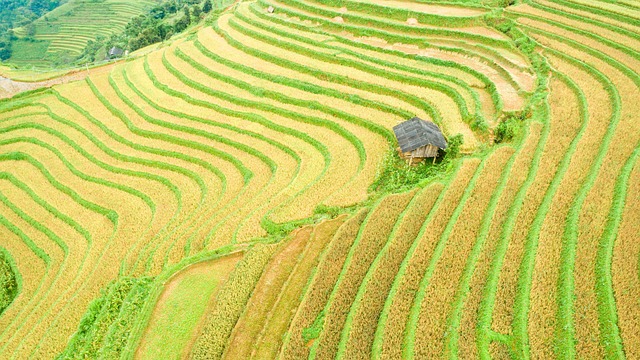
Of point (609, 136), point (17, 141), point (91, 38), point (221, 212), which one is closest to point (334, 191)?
point (221, 212)

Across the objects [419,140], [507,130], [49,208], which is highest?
[49,208]

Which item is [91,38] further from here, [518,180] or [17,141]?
[518,180]

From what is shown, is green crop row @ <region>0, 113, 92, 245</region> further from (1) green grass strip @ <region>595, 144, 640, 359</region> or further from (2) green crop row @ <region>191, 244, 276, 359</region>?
(1) green grass strip @ <region>595, 144, 640, 359</region>

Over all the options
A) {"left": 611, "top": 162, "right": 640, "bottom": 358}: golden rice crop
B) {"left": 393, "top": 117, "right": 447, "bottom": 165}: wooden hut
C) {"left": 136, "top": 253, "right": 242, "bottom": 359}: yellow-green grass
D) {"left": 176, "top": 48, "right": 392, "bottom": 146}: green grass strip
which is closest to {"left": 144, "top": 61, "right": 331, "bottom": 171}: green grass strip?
{"left": 176, "top": 48, "right": 392, "bottom": 146}: green grass strip

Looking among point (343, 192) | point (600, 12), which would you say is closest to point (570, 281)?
point (343, 192)

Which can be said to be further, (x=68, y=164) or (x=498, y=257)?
(x=68, y=164)

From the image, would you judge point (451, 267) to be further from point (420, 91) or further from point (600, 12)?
point (600, 12)

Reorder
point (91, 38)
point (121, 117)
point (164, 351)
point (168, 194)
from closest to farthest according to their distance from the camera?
1. point (164, 351)
2. point (168, 194)
3. point (121, 117)
4. point (91, 38)
